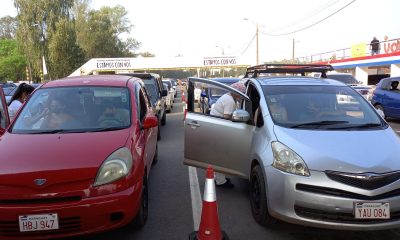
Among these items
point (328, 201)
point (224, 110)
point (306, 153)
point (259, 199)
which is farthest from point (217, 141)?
point (328, 201)

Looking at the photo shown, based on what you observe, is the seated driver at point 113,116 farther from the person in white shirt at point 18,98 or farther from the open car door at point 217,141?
the person in white shirt at point 18,98

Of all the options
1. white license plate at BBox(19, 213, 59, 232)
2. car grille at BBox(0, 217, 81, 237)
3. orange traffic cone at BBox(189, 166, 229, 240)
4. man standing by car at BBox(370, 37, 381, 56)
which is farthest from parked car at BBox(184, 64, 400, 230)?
man standing by car at BBox(370, 37, 381, 56)

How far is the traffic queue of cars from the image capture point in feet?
13.0

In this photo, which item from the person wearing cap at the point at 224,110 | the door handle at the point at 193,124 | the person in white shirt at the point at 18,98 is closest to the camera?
the door handle at the point at 193,124

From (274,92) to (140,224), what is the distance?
7.89 ft

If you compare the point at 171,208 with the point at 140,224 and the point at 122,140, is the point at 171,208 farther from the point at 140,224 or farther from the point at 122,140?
the point at 122,140

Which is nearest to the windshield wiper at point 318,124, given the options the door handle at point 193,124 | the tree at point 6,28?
the door handle at point 193,124

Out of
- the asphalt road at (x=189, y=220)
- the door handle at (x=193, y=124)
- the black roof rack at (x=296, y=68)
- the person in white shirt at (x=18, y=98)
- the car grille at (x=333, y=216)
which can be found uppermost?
the black roof rack at (x=296, y=68)

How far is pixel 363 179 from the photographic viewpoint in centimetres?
396

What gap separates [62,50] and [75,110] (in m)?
54.0

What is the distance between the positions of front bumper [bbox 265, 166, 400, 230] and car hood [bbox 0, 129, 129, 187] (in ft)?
6.06

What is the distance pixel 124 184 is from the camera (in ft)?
13.8

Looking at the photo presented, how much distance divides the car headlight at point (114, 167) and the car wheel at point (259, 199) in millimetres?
1460

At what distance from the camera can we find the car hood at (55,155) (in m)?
4.00
